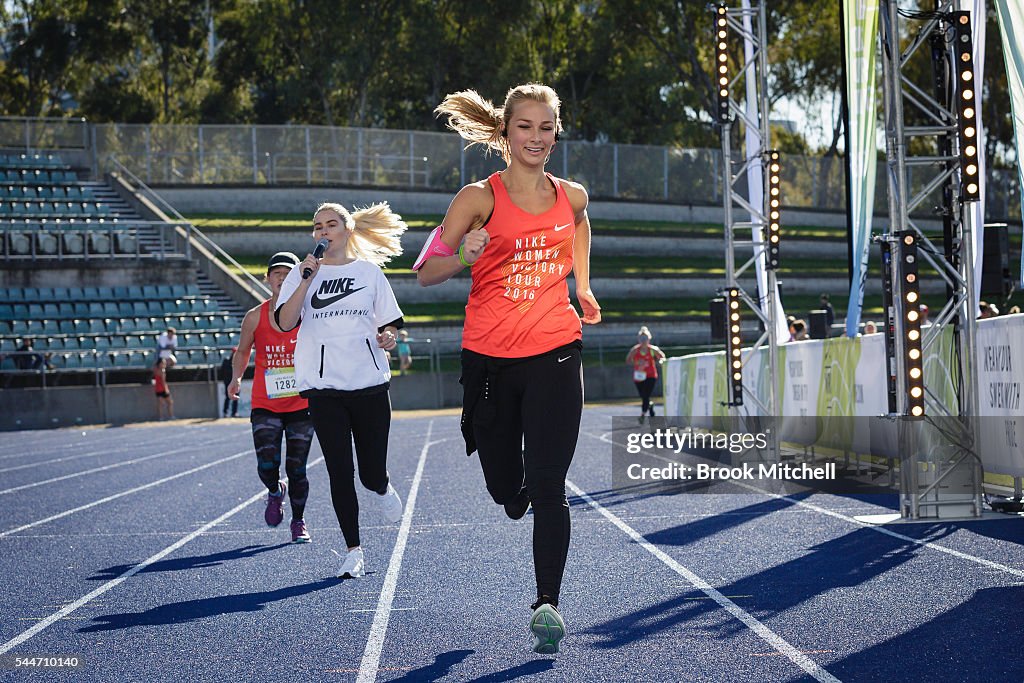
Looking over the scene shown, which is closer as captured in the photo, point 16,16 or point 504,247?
point 504,247

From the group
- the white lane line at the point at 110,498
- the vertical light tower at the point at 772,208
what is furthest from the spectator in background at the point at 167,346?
the vertical light tower at the point at 772,208

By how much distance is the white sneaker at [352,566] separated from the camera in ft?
26.7

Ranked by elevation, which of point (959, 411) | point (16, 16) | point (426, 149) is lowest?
point (959, 411)

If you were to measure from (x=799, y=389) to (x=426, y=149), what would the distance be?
114 ft

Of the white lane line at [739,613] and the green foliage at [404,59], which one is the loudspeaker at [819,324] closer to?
the white lane line at [739,613]

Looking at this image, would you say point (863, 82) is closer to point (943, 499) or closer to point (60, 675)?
point (943, 499)

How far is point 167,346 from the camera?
3262 cm

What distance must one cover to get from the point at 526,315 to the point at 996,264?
23.2 ft

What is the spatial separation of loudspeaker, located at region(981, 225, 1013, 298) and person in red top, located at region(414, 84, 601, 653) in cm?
675

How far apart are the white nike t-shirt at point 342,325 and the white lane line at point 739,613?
218cm

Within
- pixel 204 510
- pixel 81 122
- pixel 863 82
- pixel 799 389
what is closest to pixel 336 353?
pixel 204 510

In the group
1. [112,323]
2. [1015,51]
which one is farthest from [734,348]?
[112,323]

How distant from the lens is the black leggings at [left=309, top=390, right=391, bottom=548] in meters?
8.02

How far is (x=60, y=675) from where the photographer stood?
5.70 m
